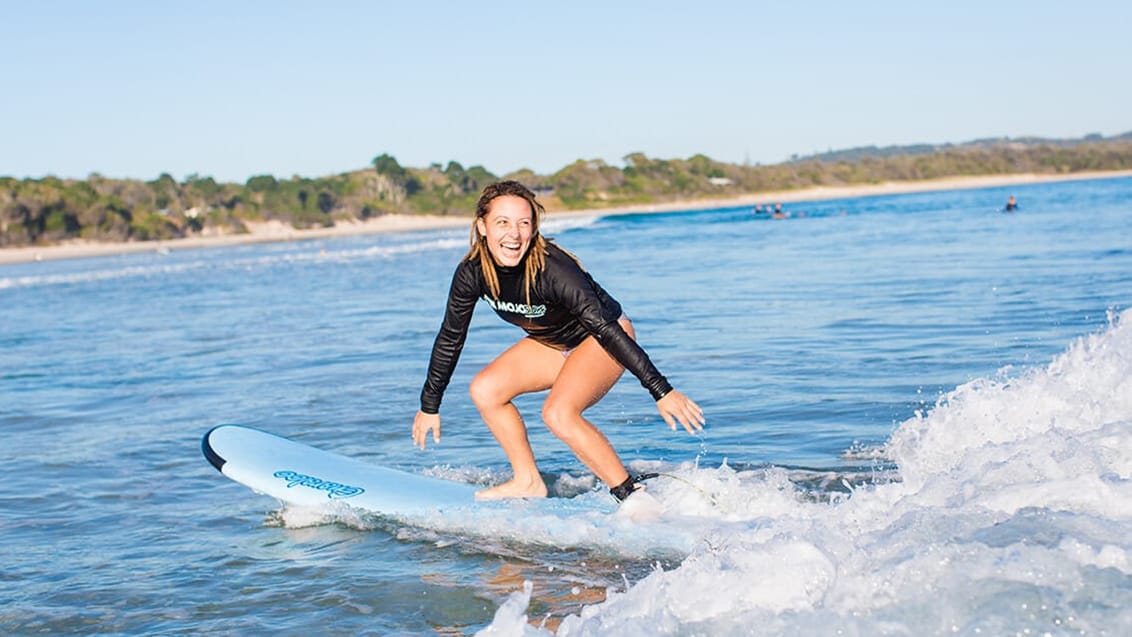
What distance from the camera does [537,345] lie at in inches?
218

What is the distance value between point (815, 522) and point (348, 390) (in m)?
6.86

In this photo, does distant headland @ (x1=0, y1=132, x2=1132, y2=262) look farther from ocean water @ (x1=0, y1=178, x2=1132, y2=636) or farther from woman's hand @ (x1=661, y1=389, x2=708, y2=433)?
woman's hand @ (x1=661, y1=389, x2=708, y2=433)

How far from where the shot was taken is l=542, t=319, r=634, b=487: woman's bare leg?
205 inches

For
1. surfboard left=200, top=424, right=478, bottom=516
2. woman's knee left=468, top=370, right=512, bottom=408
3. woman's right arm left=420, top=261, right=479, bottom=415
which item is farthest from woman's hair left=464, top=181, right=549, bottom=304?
surfboard left=200, top=424, right=478, bottom=516

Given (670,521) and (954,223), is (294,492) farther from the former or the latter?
(954,223)

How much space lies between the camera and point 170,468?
293 inches

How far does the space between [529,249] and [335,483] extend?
1.87 m

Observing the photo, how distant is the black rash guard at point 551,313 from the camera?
4.96 m

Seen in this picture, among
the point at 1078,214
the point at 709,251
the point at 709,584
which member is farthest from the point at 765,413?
the point at 1078,214

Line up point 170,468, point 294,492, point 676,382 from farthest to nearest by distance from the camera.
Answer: point 676,382, point 170,468, point 294,492

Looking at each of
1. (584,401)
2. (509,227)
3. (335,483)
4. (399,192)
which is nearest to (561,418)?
(584,401)

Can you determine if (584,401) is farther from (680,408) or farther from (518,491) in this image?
(518,491)

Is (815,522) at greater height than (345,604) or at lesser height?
greater

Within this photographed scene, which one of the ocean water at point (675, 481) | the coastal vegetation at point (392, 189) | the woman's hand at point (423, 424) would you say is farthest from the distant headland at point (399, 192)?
the woman's hand at point (423, 424)
